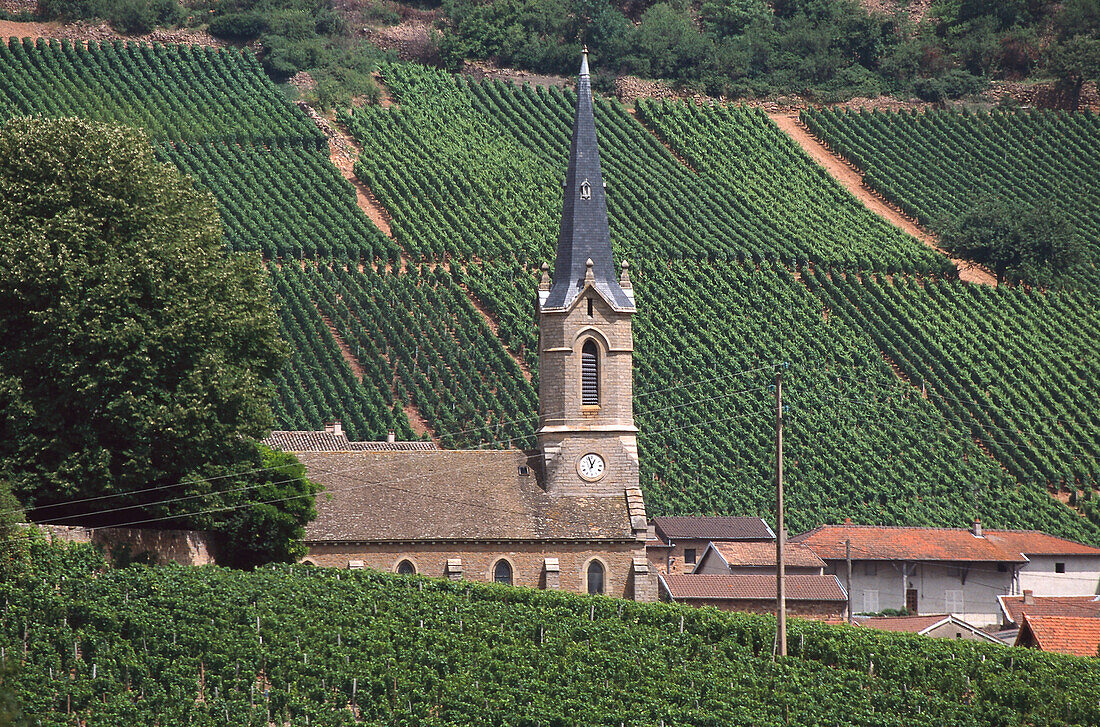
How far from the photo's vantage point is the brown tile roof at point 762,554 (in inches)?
2350

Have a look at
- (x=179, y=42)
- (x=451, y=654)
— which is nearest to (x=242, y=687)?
(x=451, y=654)

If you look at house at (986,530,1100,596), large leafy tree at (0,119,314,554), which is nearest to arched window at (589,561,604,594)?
large leafy tree at (0,119,314,554)

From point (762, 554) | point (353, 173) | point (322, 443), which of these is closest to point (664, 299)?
point (353, 173)

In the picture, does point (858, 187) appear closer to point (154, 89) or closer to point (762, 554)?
point (154, 89)

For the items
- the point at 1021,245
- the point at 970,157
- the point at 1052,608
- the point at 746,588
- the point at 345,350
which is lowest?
the point at 1052,608

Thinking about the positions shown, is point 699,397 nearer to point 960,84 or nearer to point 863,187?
point 863,187

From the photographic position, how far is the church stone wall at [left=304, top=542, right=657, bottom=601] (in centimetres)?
4756

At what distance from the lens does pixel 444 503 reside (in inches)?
1924

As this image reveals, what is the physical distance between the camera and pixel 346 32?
12188 centimetres

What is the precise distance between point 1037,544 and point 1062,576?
1608 millimetres

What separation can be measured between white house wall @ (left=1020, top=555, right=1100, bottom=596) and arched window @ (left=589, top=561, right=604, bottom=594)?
23951 millimetres

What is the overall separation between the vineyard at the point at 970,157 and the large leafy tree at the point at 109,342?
69.9 m

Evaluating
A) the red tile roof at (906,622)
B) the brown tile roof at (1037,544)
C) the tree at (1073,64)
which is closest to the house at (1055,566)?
the brown tile roof at (1037,544)

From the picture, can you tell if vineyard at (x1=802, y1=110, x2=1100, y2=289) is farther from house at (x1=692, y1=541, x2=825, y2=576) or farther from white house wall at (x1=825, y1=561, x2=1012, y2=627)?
house at (x1=692, y1=541, x2=825, y2=576)
